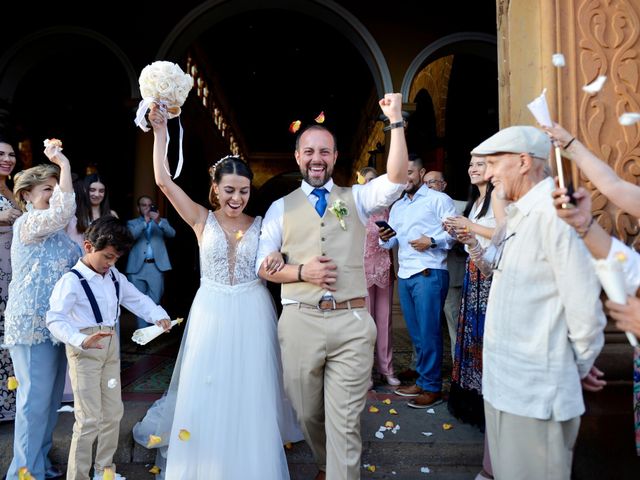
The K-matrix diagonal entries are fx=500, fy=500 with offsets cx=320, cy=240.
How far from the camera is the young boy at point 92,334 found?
280 centimetres

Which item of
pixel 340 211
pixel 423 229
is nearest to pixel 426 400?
pixel 423 229

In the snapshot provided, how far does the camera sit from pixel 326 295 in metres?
2.79

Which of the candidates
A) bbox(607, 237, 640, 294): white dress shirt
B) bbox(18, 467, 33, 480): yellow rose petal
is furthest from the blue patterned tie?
bbox(18, 467, 33, 480): yellow rose petal

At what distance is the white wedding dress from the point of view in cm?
295

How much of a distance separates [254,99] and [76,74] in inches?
240

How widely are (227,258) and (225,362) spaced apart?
65 cm

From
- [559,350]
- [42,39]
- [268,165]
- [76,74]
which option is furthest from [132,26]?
[268,165]

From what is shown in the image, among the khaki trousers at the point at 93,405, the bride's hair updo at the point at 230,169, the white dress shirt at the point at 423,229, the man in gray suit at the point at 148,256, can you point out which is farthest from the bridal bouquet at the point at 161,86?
the man in gray suit at the point at 148,256

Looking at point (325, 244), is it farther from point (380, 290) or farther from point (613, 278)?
point (380, 290)

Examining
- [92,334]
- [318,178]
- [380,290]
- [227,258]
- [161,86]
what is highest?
[161,86]

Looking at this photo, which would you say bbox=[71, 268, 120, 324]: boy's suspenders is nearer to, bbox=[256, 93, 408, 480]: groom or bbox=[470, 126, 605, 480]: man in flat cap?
bbox=[256, 93, 408, 480]: groom

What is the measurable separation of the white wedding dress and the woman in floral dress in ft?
4.18

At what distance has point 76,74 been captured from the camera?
10219 millimetres

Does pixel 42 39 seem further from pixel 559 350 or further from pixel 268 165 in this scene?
pixel 268 165
